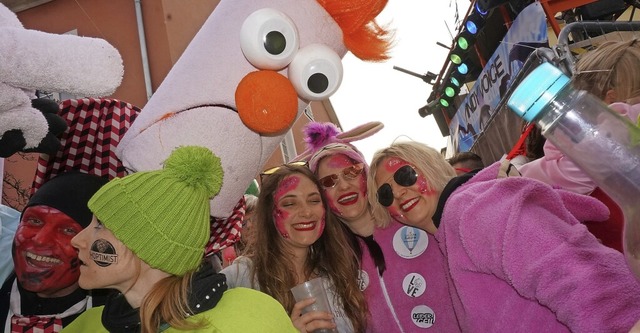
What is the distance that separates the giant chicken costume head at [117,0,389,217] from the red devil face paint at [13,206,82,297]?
38cm

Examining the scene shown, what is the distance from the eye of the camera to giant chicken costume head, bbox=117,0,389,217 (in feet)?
4.89

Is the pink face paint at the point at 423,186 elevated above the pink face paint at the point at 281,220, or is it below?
above

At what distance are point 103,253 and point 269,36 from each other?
77cm

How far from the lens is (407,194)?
6.17 feet

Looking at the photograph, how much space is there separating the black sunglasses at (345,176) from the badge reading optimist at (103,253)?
1.07m

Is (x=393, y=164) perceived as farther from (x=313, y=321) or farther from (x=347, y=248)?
(x=313, y=321)

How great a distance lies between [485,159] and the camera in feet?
15.5

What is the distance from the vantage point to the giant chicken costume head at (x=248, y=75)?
1490mm

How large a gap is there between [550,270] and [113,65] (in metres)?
1.23

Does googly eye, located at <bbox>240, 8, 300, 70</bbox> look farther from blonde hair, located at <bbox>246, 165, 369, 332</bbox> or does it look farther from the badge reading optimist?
blonde hair, located at <bbox>246, 165, 369, 332</bbox>

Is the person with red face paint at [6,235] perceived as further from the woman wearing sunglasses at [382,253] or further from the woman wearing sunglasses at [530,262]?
the woman wearing sunglasses at [530,262]

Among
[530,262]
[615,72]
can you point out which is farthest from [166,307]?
[615,72]

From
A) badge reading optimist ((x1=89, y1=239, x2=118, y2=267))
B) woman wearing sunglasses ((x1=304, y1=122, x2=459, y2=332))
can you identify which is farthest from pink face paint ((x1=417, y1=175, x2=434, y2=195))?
badge reading optimist ((x1=89, y1=239, x2=118, y2=267))

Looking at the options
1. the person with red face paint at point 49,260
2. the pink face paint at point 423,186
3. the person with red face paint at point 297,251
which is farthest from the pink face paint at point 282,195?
the person with red face paint at point 49,260
